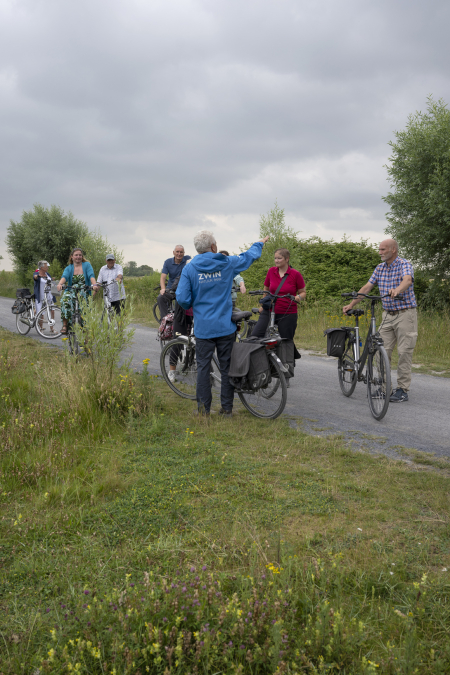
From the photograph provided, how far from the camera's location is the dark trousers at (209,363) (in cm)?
616

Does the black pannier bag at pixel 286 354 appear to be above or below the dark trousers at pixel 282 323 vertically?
below

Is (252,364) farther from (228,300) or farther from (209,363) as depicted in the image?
(228,300)

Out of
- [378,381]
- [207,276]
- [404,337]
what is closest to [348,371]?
[404,337]

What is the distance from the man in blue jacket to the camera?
19.4ft

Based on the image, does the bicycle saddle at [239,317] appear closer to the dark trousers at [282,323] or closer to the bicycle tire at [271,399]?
the bicycle tire at [271,399]

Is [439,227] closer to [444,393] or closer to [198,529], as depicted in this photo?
[444,393]

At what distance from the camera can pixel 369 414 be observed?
650 centimetres

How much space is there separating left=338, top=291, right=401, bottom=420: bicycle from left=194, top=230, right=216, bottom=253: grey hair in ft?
6.98

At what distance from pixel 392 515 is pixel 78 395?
3.74m

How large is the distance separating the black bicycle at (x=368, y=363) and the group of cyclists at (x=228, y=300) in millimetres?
417

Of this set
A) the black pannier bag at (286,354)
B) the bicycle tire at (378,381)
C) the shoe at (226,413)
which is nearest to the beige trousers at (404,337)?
the bicycle tire at (378,381)

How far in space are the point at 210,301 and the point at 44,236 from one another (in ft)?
130

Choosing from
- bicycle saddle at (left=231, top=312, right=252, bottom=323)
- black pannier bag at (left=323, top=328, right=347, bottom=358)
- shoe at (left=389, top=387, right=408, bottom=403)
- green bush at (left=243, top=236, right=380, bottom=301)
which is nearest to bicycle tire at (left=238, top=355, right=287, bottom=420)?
bicycle saddle at (left=231, top=312, right=252, bottom=323)

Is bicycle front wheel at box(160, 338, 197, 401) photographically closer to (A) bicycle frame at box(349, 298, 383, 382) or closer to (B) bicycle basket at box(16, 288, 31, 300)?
(A) bicycle frame at box(349, 298, 383, 382)
